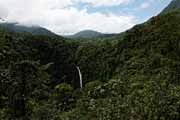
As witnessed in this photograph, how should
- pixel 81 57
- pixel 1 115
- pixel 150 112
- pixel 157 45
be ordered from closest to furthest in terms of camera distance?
pixel 150 112 → pixel 1 115 → pixel 157 45 → pixel 81 57

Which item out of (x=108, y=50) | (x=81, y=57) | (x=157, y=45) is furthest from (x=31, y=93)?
(x=81, y=57)

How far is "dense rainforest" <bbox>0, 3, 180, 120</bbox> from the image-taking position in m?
12.7

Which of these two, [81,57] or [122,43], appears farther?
[81,57]

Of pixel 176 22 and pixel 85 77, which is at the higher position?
pixel 176 22

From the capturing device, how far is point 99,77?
86.2m

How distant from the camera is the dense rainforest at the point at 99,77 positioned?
41.8ft

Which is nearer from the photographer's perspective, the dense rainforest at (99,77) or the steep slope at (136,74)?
the steep slope at (136,74)

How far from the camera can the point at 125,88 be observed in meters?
17.7

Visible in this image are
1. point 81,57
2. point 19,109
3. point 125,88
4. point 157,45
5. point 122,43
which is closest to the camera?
point 125,88

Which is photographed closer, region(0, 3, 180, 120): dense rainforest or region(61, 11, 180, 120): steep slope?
region(61, 11, 180, 120): steep slope

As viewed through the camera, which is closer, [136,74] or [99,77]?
[136,74]

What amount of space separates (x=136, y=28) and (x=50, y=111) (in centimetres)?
5441

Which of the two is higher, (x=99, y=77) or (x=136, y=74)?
(x=136, y=74)

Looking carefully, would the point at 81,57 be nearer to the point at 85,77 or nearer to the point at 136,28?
the point at 85,77
